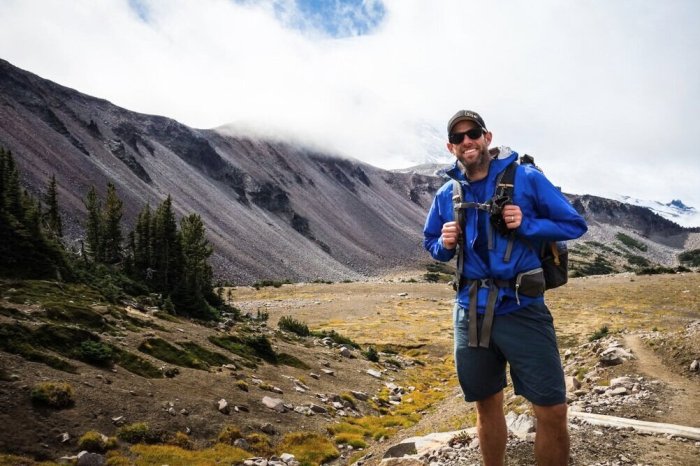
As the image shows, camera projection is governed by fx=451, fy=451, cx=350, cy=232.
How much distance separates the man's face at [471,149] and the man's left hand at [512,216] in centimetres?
76

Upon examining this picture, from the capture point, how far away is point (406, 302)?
63.3 meters

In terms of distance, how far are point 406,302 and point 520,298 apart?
195 feet

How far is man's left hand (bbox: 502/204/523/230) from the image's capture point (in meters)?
4.91

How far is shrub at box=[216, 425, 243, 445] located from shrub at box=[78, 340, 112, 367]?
5.25 metres

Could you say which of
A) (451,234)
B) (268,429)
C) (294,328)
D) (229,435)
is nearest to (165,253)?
(294,328)

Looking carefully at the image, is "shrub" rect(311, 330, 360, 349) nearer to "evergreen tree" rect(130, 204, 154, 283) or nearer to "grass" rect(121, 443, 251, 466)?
"evergreen tree" rect(130, 204, 154, 283)

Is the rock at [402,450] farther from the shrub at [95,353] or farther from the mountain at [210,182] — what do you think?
the mountain at [210,182]

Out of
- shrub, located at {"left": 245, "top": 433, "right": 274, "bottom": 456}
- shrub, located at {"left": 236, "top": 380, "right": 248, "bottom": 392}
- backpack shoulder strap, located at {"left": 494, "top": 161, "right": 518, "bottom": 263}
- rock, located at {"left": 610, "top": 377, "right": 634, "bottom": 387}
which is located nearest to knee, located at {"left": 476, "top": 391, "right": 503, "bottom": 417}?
backpack shoulder strap, located at {"left": 494, "top": 161, "right": 518, "bottom": 263}

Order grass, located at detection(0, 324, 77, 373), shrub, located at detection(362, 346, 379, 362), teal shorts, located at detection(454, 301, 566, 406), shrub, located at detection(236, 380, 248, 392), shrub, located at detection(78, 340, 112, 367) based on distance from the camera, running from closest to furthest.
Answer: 1. teal shorts, located at detection(454, 301, 566, 406)
2. grass, located at detection(0, 324, 77, 373)
3. shrub, located at detection(78, 340, 112, 367)
4. shrub, located at detection(236, 380, 248, 392)
5. shrub, located at detection(362, 346, 379, 362)

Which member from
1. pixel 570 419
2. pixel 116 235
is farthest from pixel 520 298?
pixel 116 235

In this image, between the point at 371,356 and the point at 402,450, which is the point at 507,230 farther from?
the point at 371,356

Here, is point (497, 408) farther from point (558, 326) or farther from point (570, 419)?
point (558, 326)

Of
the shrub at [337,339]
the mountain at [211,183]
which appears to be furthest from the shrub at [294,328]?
the mountain at [211,183]

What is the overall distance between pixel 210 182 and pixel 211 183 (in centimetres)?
78
